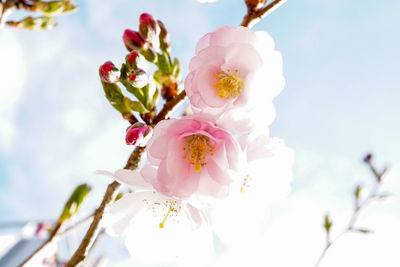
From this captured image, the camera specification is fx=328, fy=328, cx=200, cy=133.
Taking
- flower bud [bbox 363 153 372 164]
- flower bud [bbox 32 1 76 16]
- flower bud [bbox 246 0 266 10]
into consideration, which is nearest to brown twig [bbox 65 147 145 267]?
flower bud [bbox 246 0 266 10]

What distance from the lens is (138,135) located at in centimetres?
74

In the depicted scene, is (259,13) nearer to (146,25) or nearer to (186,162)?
(146,25)

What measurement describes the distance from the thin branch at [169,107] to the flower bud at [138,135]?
0.36ft

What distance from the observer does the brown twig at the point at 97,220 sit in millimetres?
726

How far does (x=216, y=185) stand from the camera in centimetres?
67

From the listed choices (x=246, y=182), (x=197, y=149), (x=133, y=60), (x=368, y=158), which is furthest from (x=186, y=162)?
(x=368, y=158)

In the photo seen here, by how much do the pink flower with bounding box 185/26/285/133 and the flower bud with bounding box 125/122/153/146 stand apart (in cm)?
14

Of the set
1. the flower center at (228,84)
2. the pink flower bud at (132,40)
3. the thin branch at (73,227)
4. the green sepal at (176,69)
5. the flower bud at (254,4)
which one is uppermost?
the pink flower bud at (132,40)

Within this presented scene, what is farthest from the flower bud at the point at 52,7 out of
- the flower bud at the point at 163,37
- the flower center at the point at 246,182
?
the flower center at the point at 246,182

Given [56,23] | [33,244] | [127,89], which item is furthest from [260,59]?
[33,244]

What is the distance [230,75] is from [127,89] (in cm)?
28

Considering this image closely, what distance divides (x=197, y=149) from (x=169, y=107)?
0.54 ft

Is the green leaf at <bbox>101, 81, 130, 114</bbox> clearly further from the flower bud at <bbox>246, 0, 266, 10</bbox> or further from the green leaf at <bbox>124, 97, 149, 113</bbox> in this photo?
the flower bud at <bbox>246, 0, 266, 10</bbox>

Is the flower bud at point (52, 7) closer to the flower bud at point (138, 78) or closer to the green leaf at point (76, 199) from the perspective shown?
the green leaf at point (76, 199)
